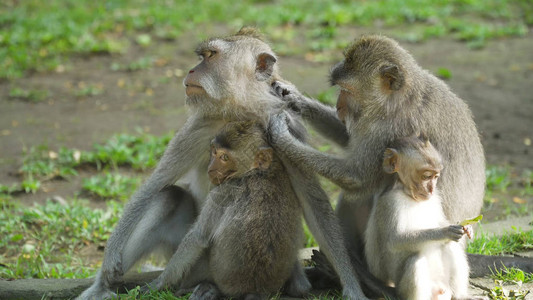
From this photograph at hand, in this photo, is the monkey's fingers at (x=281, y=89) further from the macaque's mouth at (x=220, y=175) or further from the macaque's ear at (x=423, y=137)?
the macaque's ear at (x=423, y=137)

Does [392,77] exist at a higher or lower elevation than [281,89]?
higher

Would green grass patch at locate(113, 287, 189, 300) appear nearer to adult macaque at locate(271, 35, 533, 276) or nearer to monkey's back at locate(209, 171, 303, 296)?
monkey's back at locate(209, 171, 303, 296)

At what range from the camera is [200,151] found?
18.7 ft

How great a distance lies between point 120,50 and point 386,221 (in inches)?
396

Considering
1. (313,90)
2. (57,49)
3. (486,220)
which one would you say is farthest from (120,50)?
(486,220)

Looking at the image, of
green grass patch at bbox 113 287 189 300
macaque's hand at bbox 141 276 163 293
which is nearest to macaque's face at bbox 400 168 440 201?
green grass patch at bbox 113 287 189 300

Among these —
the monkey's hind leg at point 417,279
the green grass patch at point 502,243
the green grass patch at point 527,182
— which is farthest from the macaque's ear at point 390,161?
the green grass patch at point 527,182

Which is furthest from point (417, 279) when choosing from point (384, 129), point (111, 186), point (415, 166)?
point (111, 186)

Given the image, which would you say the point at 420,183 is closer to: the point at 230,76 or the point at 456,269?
the point at 456,269

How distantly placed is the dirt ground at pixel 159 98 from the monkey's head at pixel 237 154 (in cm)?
373

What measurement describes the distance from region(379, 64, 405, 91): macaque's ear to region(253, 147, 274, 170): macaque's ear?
40.0 inches

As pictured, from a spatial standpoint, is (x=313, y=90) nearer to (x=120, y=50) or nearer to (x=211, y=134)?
(x=120, y=50)

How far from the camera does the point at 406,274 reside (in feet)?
16.1

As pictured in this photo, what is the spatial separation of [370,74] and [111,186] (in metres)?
4.35
